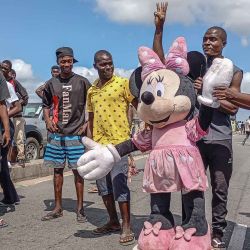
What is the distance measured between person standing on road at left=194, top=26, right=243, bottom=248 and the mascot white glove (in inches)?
23.0

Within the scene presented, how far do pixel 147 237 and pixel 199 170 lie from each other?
66 centimetres

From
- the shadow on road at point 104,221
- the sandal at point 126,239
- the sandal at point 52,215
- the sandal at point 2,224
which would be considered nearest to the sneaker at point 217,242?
the shadow on road at point 104,221

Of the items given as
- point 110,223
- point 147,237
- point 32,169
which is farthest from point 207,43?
point 32,169

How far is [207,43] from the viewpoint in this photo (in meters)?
3.98

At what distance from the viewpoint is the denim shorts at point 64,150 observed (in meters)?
5.32

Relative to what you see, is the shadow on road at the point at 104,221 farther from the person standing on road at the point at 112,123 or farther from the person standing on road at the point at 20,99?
the person standing on road at the point at 20,99

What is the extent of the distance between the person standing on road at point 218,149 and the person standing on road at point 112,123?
2.77 ft

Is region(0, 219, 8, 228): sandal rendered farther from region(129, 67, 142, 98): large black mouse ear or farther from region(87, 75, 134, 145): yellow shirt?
region(129, 67, 142, 98): large black mouse ear

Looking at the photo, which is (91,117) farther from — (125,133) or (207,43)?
(207,43)

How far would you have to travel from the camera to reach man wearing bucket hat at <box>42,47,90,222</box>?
209 inches

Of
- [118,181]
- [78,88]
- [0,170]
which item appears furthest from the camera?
[0,170]

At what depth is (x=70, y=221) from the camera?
17.3ft

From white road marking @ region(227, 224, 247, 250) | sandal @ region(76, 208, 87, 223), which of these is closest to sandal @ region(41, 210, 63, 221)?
sandal @ region(76, 208, 87, 223)

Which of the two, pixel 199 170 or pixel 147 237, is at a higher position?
pixel 199 170
